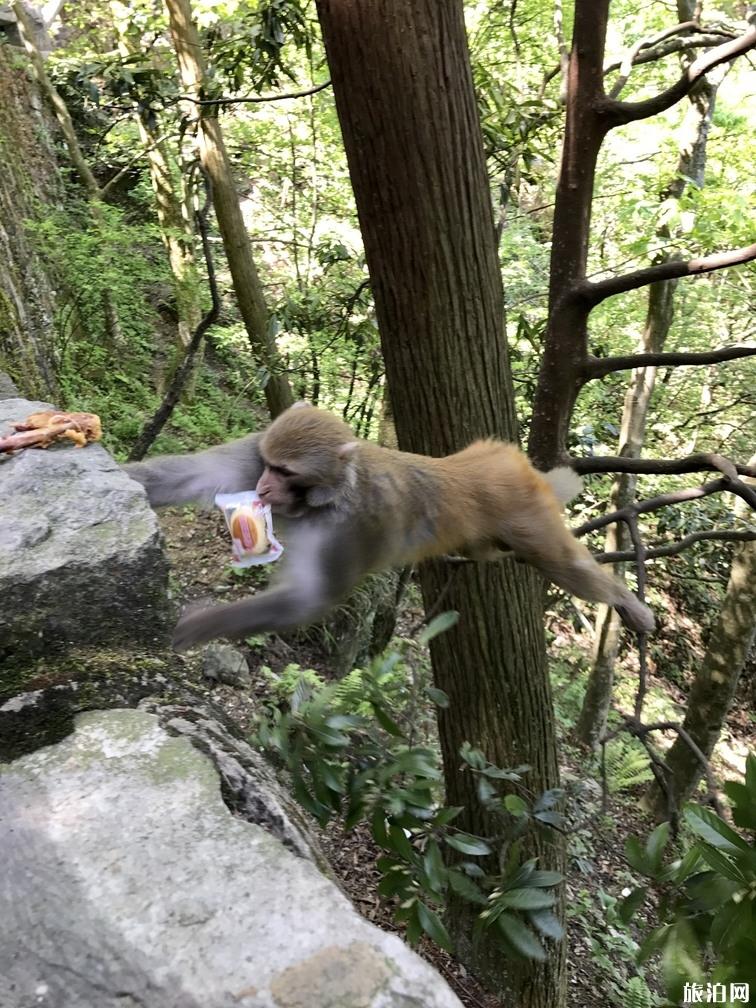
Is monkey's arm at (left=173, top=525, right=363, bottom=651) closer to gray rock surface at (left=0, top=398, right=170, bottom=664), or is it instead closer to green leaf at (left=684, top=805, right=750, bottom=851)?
gray rock surface at (left=0, top=398, right=170, bottom=664)

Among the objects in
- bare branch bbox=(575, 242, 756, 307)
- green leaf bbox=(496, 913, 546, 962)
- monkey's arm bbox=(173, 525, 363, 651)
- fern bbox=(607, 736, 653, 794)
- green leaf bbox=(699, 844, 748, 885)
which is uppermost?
bare branch bbox=(575, 242, 756, 307)

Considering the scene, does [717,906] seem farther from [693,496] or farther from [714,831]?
[693,496]

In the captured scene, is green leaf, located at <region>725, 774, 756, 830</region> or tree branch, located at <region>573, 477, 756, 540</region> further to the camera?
tree branch, located at <region>573, 477, 756, 540</region>

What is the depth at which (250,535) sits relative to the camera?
2705 millimetres

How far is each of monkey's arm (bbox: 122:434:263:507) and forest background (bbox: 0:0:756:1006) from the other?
0.76 m

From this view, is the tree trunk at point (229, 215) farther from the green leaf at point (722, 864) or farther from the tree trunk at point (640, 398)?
the green leaf at point (722, 864)

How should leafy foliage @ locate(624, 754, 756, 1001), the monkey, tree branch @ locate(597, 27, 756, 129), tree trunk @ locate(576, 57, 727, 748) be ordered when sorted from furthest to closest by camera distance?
tree trunk @ locate(576, 57, 727, 748) < the monkey < tree branch @ locate(597, 27, 756, 129) < leafy foliage @ locate(624, 754, 756, 1001)

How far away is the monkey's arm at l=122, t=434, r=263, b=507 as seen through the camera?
10.3 feet

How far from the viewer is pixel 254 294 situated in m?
7.68

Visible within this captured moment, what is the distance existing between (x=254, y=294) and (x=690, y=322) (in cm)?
740

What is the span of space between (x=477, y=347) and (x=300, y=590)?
50.8 inches

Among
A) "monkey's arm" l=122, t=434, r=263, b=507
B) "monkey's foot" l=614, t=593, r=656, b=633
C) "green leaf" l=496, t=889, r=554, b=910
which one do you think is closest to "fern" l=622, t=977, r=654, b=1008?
"monkey's foot" l=614, t=593, r=656, b=633

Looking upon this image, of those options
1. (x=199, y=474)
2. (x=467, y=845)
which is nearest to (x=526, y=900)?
(x=467, y=845)

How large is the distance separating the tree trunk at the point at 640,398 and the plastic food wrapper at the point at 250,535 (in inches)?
214
